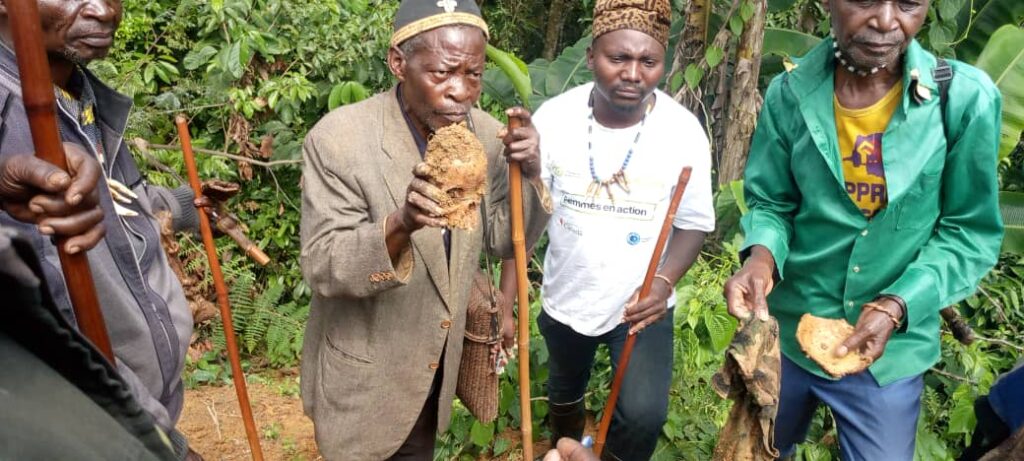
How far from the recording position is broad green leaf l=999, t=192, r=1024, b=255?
4066 millimetres

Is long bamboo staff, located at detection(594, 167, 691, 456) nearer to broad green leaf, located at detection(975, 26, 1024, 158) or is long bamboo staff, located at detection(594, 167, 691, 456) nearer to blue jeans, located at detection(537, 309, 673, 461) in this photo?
blue jeans, located at detection(537, 309, 673, 461)

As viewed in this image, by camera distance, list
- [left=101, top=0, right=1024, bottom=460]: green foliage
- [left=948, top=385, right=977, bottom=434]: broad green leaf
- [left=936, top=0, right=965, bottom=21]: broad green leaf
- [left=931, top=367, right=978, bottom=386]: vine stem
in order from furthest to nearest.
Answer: [left=936, top=0, right=965, bottom=21]: broad green leaf, [left=101, top=0, right=1024, bottom=460]: green foliage, [left=931, top=367, right=978, bottom=386]: vine stem, [left=948, top=385, right=977, bottom=434]: broad green leaf

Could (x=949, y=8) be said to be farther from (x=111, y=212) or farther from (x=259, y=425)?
(x=259, y=425)

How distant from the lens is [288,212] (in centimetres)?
529

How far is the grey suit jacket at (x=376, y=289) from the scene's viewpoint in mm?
2244

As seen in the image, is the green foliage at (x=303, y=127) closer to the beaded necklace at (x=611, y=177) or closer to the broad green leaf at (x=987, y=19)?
the broad green leaf at (x=987, y=19)

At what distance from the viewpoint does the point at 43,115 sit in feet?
4.37

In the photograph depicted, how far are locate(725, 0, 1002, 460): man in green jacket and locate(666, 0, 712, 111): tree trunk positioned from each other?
180 centimetres

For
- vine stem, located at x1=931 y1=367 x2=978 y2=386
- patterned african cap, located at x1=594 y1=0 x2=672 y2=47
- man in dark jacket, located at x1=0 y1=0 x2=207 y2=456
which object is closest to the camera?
man in dark jacket, located at x1=0 y1=0 x2=207 y2=456

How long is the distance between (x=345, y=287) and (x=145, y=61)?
3.76m

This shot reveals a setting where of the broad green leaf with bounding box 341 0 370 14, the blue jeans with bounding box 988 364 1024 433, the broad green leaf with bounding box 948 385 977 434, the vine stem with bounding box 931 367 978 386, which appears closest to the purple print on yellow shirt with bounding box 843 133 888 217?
the blue jeans with bounding box 988 364 1024 433

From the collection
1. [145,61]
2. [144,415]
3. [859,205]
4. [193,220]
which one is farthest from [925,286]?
[145,61]

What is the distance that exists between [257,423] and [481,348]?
2.32 m

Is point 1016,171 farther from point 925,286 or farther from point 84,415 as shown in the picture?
point 84,415
